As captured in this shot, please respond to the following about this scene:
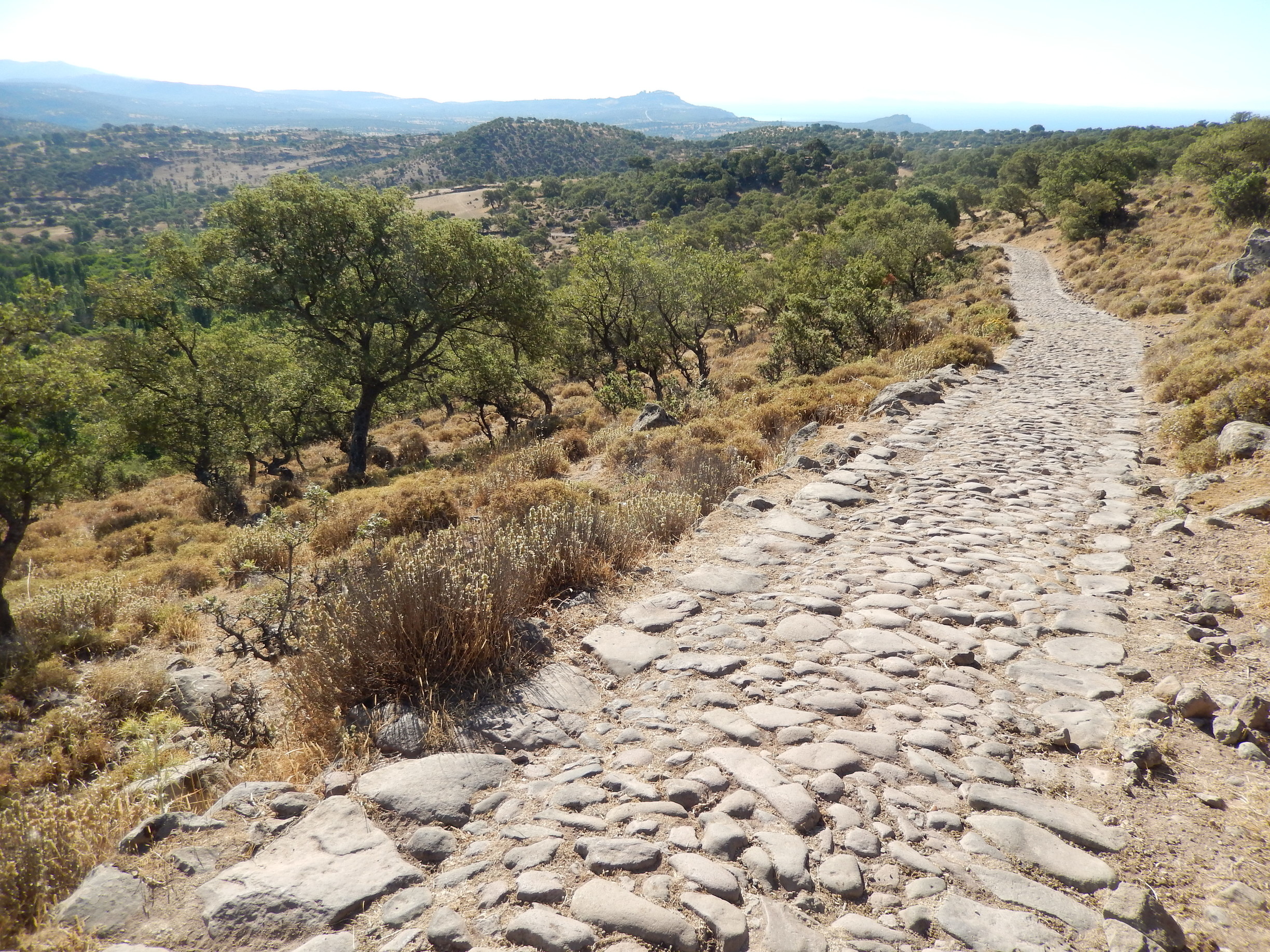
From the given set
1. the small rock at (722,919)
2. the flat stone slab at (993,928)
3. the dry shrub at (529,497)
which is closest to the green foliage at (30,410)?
the dry shrub at (529,497)

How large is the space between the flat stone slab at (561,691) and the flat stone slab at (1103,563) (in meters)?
4.66

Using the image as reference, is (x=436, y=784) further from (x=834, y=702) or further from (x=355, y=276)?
(x=355, y=276)

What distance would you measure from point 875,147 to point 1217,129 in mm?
114505

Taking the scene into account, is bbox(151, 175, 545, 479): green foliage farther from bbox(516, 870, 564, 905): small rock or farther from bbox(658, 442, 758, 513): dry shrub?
bbox(516, 870, 564, 905): small rock

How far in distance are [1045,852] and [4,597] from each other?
1308cm

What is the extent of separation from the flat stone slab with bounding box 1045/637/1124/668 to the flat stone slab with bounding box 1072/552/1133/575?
1.38 metres

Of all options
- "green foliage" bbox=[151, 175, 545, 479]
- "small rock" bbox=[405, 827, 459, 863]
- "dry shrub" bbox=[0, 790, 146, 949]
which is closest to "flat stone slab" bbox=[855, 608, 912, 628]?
"small rock" bbox=[405, 827, 459, 863]

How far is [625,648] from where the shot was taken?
486 cm

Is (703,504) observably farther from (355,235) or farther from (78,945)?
(355,235)

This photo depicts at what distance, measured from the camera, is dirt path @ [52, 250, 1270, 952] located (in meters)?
2.47

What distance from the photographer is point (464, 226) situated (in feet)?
67.3

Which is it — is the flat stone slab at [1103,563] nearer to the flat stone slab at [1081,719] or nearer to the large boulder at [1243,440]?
the flat stone slab at [1081,719]

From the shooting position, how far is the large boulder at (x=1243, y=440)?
25.1 feet

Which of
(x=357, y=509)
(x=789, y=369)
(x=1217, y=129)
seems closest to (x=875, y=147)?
(x=1217, y=129)
